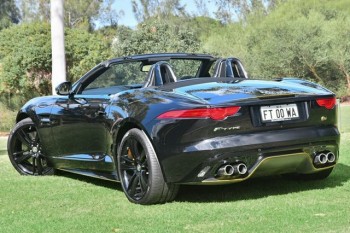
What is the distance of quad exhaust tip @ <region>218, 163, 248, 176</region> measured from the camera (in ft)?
17.1

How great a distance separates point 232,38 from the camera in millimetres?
39500

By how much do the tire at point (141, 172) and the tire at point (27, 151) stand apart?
2.05 meters

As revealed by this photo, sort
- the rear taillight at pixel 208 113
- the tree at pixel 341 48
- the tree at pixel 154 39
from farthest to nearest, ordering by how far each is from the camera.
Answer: the tree at pixel 154 39 → the tree at pixel 341 48 → the rear taillight at pixel 208 113

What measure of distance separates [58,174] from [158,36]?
24549mm

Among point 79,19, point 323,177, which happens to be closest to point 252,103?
point 323,177

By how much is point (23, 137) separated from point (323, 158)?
3807 mm

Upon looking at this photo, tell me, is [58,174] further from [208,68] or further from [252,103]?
[252,103]

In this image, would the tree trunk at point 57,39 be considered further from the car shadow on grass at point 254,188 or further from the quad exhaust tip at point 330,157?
the quad exhaust tip at point 330,157

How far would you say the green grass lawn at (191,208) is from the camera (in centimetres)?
465

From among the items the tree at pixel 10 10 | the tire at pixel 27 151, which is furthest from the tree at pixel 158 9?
the tire at pixel 27 151

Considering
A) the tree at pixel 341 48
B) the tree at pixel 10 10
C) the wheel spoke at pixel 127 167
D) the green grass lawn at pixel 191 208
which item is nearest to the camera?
the green grass lawn at pixel 191 208

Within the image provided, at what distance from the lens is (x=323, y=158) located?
564 cm

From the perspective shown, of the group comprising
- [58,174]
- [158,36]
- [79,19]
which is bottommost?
[58,174]

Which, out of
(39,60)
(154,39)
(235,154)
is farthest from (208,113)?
(154,39)
